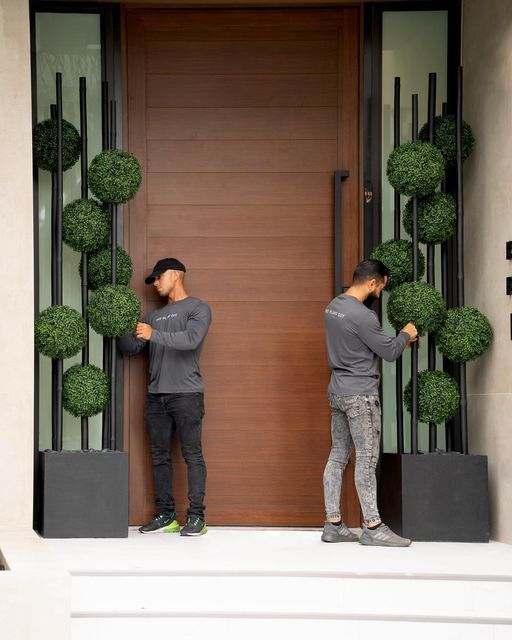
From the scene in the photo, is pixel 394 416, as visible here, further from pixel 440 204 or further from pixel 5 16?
pixel 5 16

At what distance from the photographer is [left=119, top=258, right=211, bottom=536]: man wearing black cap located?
6266 millimetres

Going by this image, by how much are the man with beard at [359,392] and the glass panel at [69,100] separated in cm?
162

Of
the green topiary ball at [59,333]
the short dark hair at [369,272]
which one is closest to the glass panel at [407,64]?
the short dark hair at [369,272]

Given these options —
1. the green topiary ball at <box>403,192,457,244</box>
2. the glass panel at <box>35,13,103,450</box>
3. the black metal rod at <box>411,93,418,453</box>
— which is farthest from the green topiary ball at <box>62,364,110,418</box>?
the green topiary ball at <box>403,192,457,244</box>

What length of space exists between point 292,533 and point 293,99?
277 centimetres

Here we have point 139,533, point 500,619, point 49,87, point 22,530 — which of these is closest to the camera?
point 500,619

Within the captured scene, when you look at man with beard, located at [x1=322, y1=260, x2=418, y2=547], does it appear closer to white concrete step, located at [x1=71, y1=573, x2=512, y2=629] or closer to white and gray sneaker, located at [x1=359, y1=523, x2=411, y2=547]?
white and gray sneaker, located at [x1=359, y1=523, x2=411, y2=547]

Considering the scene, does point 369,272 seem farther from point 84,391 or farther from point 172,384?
point 84,391

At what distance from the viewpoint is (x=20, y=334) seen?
6.04 metres

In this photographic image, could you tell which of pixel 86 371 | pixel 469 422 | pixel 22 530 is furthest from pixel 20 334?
pixel 469 422

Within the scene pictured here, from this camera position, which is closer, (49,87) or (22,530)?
(22,530)

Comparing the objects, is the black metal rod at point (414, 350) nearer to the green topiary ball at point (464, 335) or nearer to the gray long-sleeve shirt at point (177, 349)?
the green topiary ball at point (464, 335)

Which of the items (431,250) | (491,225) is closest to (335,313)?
(431,250)

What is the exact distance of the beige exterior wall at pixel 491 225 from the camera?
19.7 feet
